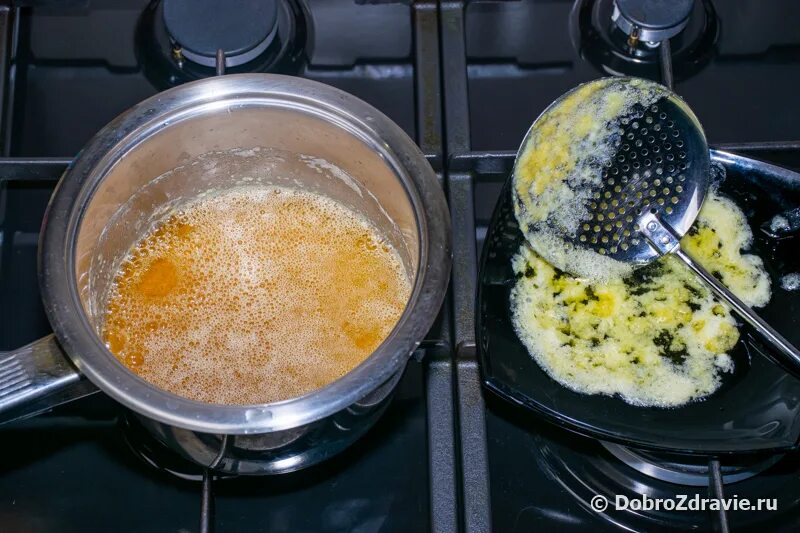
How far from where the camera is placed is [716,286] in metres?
0.77

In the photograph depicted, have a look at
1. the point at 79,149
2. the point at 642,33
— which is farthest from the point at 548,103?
the point at 79,149

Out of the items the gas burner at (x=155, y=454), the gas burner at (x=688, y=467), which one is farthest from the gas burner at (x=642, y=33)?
the gas burner at (x=155, y=454)

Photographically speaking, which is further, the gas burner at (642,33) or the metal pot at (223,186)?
the gas burner at (642,33)

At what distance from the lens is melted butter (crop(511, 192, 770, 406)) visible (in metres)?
0.77

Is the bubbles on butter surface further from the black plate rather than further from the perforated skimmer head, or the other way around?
the perforated skimmer head

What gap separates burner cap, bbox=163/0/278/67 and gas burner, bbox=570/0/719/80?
1.10 feet

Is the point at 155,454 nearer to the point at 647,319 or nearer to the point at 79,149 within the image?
the point at 79,149

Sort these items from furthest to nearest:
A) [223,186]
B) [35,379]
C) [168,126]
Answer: [223,186], [168,126], [35,379]

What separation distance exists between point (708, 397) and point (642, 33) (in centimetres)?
39

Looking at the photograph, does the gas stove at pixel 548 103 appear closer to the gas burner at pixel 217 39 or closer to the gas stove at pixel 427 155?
the gas stove at pixel 427 155

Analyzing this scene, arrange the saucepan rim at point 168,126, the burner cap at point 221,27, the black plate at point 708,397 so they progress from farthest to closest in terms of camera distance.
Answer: the burner cap at point 221,27 → the black plate at point 708,397 → the saucepan rim at point 168,126

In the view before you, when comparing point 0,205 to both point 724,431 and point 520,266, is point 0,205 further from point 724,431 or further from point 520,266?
point 724,431

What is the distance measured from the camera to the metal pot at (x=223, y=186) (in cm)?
61

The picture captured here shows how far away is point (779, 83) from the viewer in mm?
929
